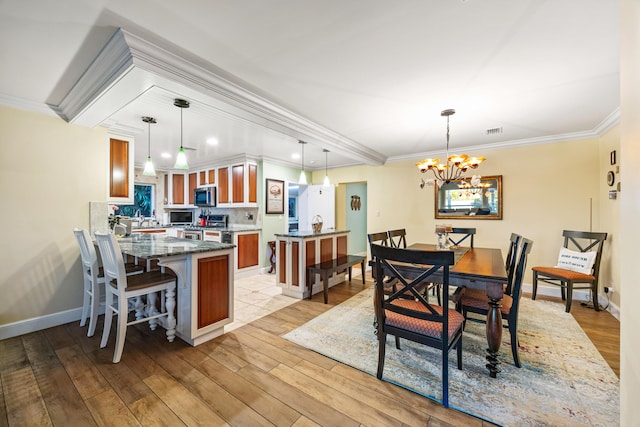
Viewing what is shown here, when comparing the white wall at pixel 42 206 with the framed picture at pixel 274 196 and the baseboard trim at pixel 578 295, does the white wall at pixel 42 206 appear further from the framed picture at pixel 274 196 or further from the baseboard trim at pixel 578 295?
the baseboard trim at pixel 578 295

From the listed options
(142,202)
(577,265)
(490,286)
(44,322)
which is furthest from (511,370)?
(142,202)

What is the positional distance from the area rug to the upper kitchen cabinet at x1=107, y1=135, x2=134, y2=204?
286 cm

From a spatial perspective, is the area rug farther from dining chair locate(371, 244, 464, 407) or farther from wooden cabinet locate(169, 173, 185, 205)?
wooden cabinet locate(169, 173, 185, 205)

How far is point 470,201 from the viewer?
14.8 feet

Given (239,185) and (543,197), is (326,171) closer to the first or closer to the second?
(239,185)

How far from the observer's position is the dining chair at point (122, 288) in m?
2.13

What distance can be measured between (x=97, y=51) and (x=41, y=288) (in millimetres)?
2572

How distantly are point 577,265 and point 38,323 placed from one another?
6399 mm

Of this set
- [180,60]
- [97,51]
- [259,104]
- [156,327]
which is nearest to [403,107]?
[259,104]

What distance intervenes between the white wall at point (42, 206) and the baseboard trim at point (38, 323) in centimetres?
5

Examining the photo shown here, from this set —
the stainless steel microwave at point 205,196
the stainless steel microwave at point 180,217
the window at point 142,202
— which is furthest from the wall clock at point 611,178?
the window at point 142,202

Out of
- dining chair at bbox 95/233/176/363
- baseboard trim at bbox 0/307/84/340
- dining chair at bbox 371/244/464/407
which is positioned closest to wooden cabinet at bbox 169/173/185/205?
baseboard trim at bbox 0/307/84/340

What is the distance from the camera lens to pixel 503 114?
306 centimetres

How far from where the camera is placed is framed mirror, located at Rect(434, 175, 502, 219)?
429 centimetres
